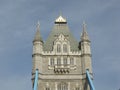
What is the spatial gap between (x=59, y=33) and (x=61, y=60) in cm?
693

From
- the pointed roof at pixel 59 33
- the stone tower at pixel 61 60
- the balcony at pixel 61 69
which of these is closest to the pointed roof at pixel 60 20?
the pointed roof at pixel 59 33

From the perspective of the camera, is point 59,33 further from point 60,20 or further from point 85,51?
point 85,51

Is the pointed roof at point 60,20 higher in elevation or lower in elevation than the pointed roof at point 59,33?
higher

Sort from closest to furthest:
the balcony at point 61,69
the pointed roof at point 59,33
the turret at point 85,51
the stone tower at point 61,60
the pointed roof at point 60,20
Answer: the stone tower at point 61,60 < the balcony at point 61,69 < the turret at point 85,51 < the pointed roof at point 59,33 < the pointed roof at point 60,20

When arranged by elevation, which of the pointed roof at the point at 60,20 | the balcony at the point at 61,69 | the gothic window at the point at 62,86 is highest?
the pointed roof at the point at 60,20

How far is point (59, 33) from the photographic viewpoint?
65.9 meters

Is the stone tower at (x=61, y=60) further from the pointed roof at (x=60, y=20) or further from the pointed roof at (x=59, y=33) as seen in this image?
the pointed roof at (x=60, y=20)

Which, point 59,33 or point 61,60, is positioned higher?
point 59,33

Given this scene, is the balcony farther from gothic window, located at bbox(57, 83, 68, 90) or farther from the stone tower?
gothic window, located at bbox(57, 83, 68, 90)

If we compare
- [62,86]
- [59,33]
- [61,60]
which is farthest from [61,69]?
[59,33]

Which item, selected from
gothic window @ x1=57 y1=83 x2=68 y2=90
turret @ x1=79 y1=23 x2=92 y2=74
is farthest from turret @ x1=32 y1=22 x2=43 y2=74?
turret @ x1=79 y1=23 x2=92 y2=74

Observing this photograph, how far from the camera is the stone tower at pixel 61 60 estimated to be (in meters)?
58.4

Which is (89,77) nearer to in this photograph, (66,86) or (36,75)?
(66,86)

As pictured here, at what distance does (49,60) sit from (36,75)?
4711 mm
